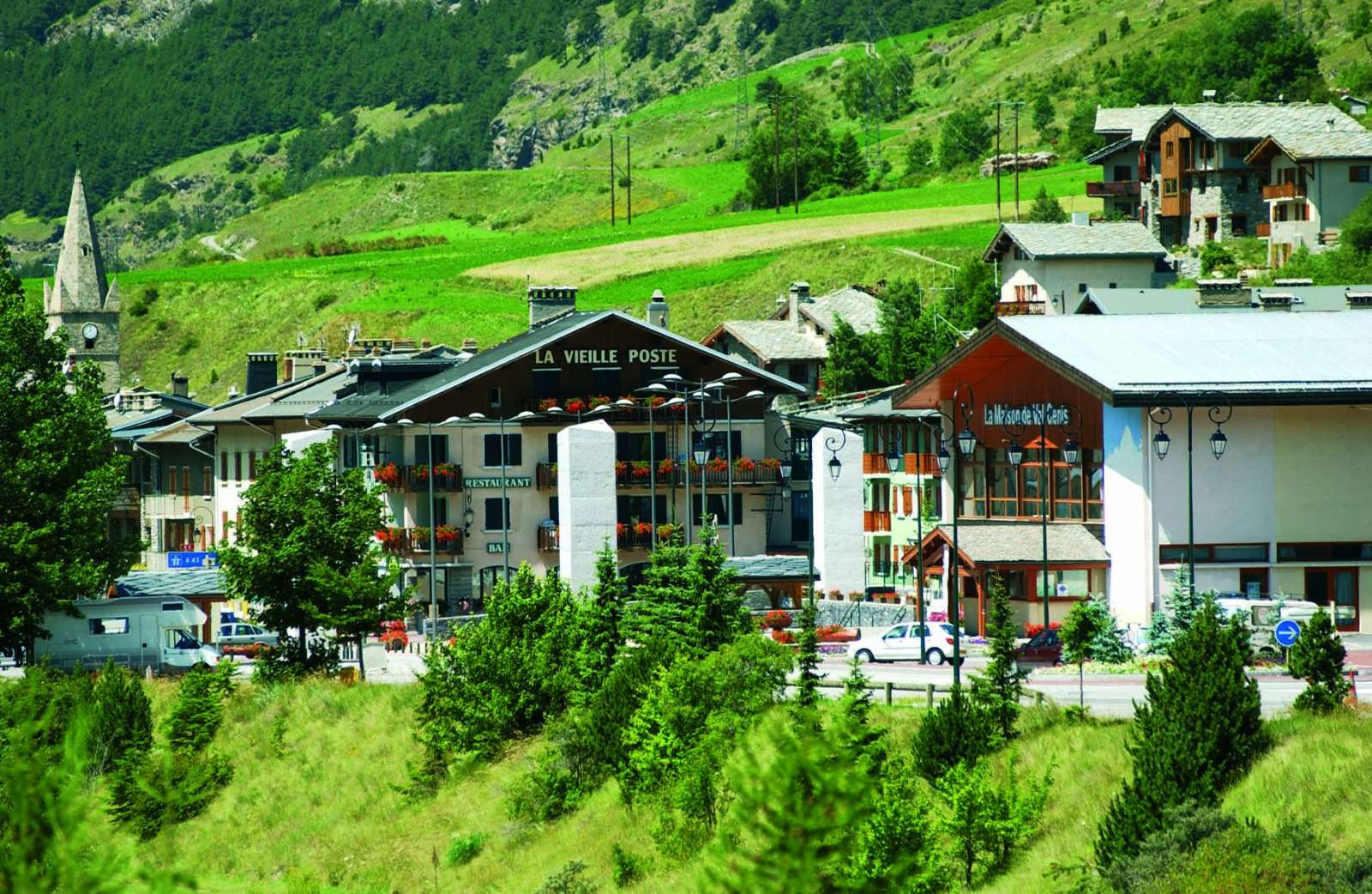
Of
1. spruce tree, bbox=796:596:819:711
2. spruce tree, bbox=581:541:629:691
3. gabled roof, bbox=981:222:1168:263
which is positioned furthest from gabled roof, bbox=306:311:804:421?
spruce tree, bbox=796:596:819:711

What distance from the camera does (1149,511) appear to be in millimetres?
61594

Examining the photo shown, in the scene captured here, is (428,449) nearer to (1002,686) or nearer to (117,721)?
(117,721)

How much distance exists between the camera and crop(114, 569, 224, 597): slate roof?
75.7 m

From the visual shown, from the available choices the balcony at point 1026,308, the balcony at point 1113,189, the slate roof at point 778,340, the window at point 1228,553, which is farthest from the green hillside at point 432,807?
the balcony at point 1113,189

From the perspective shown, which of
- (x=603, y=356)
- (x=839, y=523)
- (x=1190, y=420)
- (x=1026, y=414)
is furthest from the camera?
(x=603, y=356)

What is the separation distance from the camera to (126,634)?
222 feet

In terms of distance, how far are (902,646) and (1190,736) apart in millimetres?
25167

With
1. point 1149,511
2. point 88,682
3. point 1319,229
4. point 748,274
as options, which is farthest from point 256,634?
point 748,274

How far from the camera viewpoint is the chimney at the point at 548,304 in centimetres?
9331

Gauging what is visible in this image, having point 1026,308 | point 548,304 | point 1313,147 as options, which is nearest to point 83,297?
point 548,304

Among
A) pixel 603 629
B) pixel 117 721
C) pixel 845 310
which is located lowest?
pixel 117 721

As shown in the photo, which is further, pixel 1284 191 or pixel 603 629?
pixel 1284 191

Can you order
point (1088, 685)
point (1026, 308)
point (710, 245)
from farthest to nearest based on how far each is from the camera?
point (710, 245) → point (1026, 308) → point (1088, 685)

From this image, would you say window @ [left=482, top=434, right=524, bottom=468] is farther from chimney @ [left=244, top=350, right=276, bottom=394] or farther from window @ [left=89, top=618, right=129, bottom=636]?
chimney @ [left=244, top=350, right=276, bottom=394]
